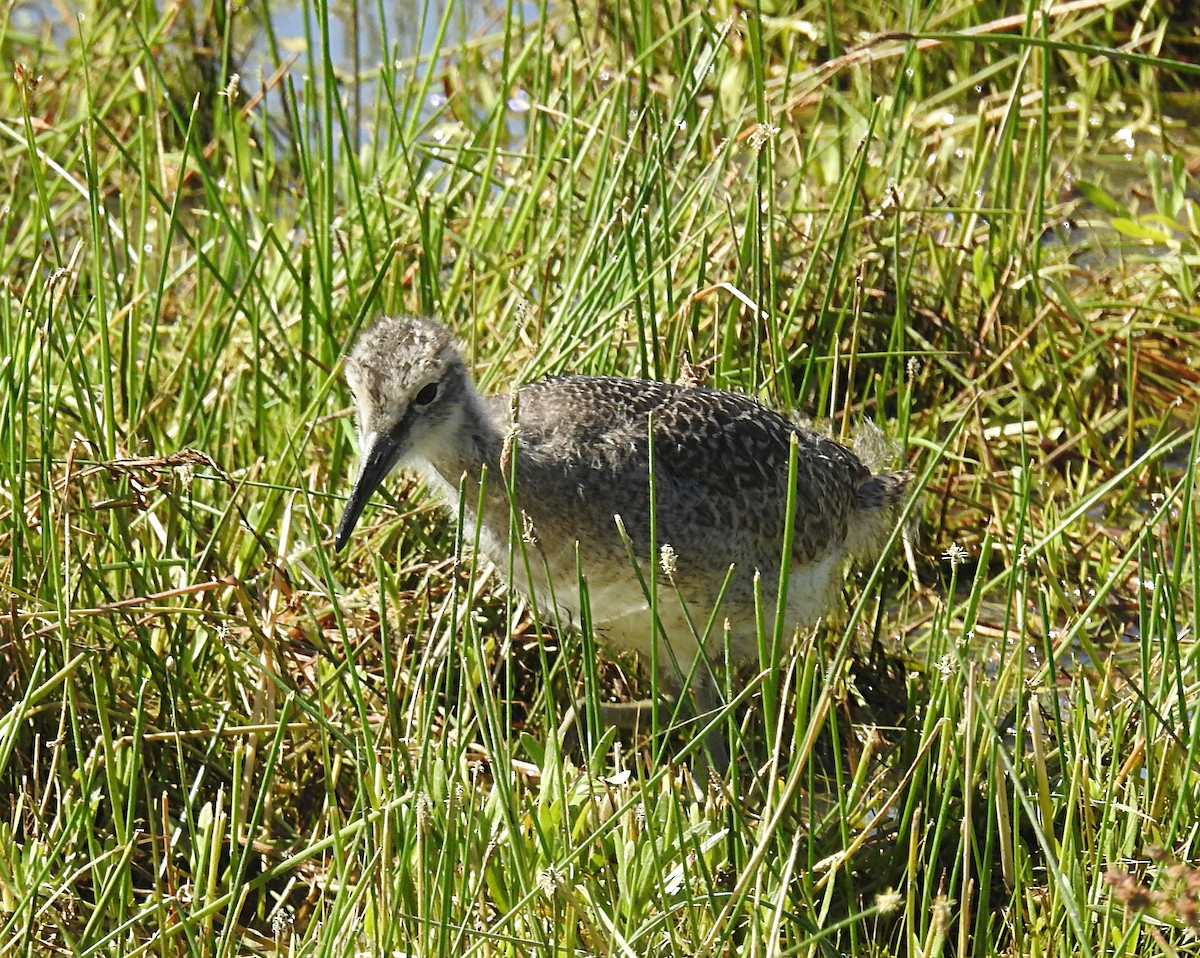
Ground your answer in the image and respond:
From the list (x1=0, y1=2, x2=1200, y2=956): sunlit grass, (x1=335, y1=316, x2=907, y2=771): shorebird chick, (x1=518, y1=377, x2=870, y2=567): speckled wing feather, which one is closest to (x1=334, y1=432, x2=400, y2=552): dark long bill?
(x1=335, y1=316, x2=907, y2=771): shorebird chick

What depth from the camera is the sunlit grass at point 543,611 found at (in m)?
3.11

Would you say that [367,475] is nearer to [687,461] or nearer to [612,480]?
[612,480]

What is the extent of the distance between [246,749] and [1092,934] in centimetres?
172

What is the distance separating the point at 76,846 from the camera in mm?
3383

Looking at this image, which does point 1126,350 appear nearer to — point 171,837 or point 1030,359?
point 1030,359

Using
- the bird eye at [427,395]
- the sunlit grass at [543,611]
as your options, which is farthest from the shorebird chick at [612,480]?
the sunlit grass at [543,611]

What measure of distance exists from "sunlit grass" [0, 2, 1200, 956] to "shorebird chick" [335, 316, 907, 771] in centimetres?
20

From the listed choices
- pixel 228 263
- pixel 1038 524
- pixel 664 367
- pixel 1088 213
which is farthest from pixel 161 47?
pixel 1038 524

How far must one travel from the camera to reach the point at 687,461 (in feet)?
13.2

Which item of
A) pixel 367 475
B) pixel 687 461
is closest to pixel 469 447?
pixel 367 475

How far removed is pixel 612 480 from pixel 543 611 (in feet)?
1.10

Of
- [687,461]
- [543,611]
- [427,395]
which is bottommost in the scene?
[543,611]

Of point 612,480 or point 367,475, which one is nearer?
point 367,475

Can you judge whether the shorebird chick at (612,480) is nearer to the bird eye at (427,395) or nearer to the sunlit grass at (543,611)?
the bird eye at (427,395)
